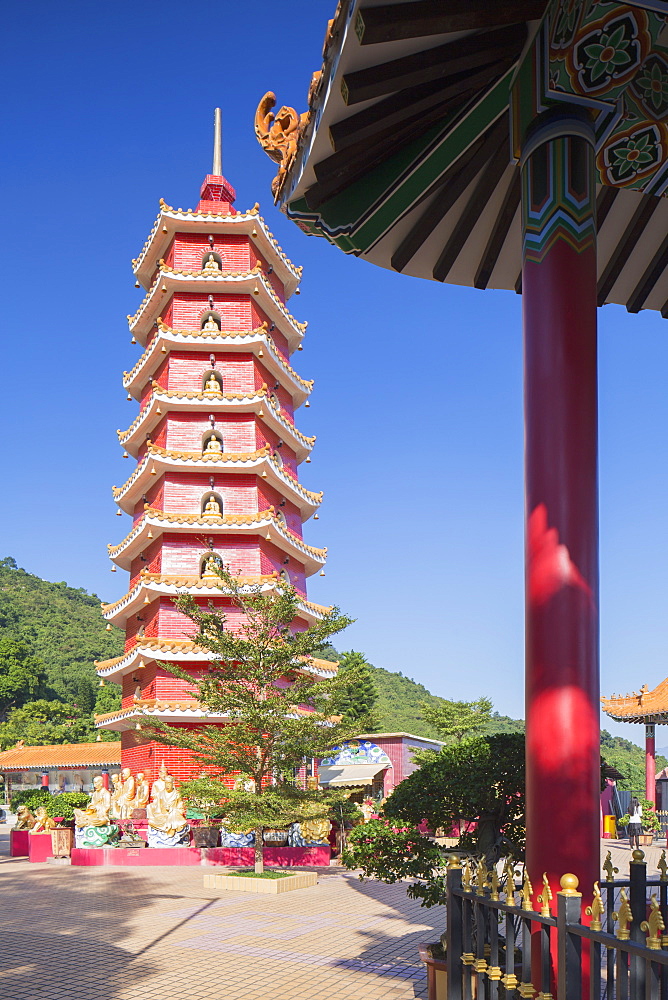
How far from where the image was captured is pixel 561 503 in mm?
4648

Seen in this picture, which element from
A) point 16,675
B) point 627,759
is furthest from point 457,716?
point 16,675

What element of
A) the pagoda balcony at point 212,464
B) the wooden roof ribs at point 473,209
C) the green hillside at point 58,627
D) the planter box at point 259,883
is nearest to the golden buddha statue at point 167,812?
the planter box at point 259,883

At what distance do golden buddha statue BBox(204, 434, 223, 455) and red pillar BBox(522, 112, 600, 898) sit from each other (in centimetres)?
2440

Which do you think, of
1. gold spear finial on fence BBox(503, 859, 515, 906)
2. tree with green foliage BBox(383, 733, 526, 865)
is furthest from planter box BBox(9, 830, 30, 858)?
gold spear finial on fence BBox(503, 859, 515, 906)

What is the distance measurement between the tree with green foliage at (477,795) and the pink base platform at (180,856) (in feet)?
51.4

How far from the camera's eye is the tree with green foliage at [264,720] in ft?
58.1

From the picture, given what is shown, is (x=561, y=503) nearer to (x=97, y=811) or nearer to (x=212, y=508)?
(x=97, y=811)

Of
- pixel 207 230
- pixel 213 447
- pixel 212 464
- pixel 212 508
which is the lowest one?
pixel 212 508

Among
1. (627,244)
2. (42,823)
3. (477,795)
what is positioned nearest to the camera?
(477,795)

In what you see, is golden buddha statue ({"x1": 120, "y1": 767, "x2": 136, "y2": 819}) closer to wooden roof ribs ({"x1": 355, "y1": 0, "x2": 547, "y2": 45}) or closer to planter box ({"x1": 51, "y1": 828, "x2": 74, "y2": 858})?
planter box ({"x1": 51, "y1": 828, "x2": 74, "y2": 858})

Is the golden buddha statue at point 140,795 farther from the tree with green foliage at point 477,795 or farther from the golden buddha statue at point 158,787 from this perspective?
the tree with green foliage at point 477,795

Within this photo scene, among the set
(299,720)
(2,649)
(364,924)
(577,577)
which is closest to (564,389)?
(577,577)

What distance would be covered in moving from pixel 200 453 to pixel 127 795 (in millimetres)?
10633

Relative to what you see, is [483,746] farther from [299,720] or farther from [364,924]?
[299,720]
